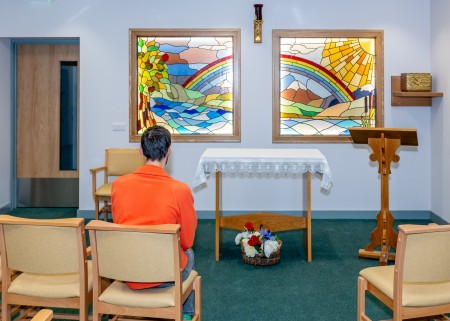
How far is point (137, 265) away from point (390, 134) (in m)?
2.70

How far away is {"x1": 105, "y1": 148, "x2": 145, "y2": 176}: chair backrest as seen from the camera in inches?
221

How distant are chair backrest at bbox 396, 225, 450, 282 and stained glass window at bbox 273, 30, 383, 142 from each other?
3.92 meters

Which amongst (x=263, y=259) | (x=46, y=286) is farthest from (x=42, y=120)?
(x=46, y=286)

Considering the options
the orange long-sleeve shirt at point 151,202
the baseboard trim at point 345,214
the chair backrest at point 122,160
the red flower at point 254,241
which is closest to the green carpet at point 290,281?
the red flower at point 254,241

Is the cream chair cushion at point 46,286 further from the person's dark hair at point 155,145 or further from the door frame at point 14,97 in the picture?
the door frame at point 14,97

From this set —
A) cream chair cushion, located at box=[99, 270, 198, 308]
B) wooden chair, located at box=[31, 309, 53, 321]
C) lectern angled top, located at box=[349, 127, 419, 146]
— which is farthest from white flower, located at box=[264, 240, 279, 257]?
wooden chair, located at box=[31, 309, 53, 321]

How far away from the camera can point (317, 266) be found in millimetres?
4090

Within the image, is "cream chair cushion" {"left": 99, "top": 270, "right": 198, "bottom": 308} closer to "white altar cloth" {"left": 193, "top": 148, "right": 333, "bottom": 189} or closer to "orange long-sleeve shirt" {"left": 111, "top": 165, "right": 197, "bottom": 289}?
"orange long-sleeve shirt" {"left": 111, "top": 165, "right": 197, "bottom": 289}

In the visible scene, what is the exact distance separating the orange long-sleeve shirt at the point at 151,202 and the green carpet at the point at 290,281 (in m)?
1.01

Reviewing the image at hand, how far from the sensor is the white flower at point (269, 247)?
13.2 feet

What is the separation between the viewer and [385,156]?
13.3 ft

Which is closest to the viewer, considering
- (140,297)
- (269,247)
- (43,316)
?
(43,316)

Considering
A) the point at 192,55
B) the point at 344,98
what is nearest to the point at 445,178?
the point at 344,98

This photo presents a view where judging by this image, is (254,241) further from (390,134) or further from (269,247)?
(390,134)
